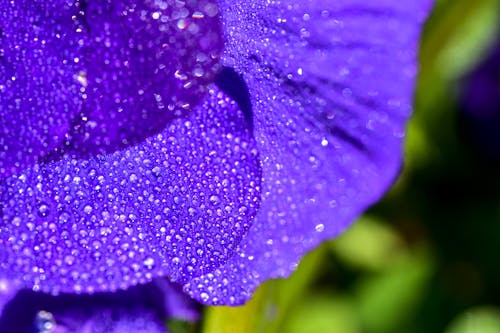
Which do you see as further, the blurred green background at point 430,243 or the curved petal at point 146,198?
the blurred green background at point 430,243

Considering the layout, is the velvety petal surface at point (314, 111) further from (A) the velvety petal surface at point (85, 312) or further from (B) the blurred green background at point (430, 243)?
(B) the blurred green background at point (430, 243)

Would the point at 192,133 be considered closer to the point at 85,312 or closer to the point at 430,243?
the point at 85,312

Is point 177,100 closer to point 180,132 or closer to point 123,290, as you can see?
point 180,132

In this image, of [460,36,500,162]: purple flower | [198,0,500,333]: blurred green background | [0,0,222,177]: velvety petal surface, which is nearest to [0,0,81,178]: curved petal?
[0,0,222,177]: velvety petal surface

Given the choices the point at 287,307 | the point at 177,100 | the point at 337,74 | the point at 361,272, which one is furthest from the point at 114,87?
the point at 361,272

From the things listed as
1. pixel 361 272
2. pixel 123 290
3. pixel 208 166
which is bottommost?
pixel 361 272

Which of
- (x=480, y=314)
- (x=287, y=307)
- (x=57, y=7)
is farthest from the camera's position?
(x=480, y=314)

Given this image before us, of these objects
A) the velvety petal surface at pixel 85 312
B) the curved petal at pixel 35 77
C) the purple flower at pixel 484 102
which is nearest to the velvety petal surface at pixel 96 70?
the curved petal at pixel 35 77
